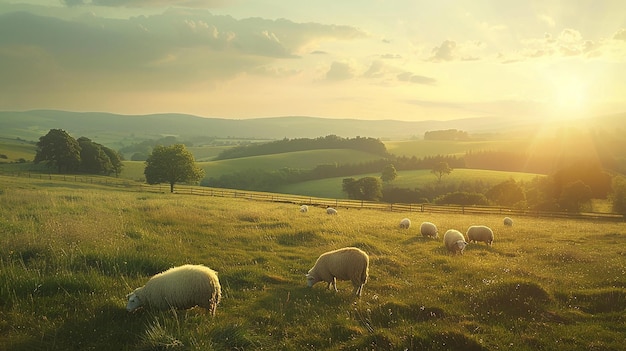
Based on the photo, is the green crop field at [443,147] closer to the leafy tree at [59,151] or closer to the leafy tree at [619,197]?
the leafy tree at [619,197]

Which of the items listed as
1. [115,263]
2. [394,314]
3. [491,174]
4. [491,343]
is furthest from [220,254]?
[491,174]

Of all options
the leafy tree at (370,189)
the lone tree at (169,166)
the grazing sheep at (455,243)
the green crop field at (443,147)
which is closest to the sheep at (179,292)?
the grazing sheep at (455,243)

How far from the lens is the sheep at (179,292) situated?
336 inches

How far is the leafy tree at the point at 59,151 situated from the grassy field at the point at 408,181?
43559 mm

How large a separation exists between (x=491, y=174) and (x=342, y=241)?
8910 centimetres

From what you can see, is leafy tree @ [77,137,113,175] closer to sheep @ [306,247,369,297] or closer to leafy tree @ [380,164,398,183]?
leafy tree @ [380,164,398,183]

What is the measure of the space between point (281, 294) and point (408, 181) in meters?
84.8

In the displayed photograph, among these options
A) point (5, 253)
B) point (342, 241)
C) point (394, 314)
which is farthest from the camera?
point (342, 241)

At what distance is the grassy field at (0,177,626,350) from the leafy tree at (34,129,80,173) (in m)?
56.0

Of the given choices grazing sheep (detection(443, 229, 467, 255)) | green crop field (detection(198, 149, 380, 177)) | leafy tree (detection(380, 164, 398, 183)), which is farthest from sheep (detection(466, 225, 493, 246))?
green crop field (detection(198, 149, 380, 177))

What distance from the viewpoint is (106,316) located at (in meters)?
7.98

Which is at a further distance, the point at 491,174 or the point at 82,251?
the point at 491,174

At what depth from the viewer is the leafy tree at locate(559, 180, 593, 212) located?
5075cm

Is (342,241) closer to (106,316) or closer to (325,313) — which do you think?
(325,313)
